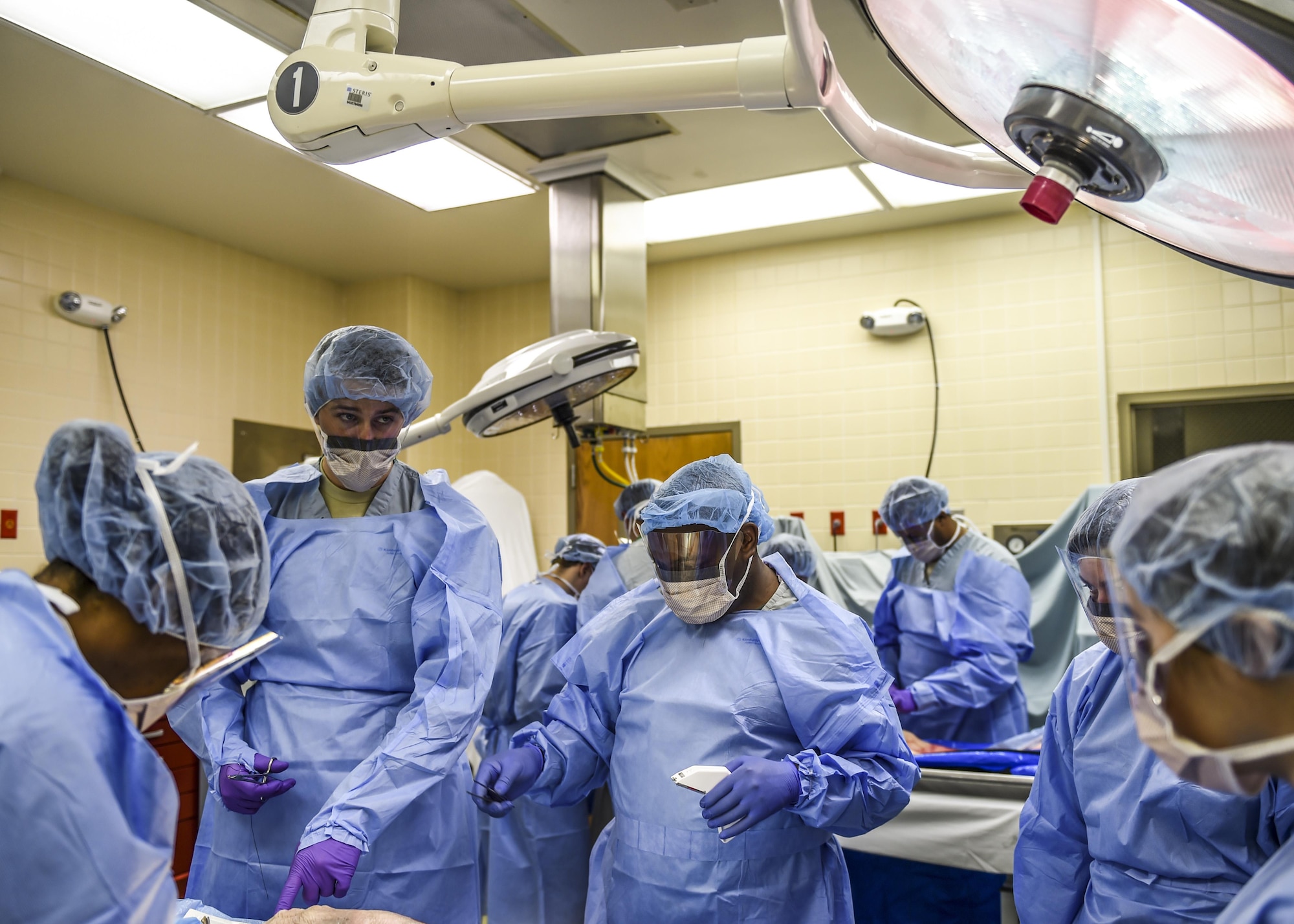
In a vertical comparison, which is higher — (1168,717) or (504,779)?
(1168,717)

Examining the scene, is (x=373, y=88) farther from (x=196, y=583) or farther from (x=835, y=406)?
(x=835, y=406)

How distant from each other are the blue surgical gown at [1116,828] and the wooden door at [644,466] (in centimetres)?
437

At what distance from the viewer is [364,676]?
2168 millimetres

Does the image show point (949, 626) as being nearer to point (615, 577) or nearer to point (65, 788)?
point (615, 577)

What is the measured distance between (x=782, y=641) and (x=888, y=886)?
1.56 meters

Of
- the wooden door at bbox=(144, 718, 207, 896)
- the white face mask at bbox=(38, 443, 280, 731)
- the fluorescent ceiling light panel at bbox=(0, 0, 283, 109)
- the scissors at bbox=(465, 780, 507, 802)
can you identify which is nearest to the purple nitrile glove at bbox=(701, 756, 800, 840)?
the scissors at bbox=(465, 780, 507, 802)

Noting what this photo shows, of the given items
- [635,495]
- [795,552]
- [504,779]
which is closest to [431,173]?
[635,495]

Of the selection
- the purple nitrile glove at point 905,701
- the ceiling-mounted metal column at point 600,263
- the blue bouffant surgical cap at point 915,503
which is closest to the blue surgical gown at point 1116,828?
the purple nitrile glove at point 905,701

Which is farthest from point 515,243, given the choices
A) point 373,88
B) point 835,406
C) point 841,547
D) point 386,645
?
point 373,88

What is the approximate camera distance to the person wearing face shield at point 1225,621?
0.93 m

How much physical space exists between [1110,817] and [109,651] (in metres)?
1.53

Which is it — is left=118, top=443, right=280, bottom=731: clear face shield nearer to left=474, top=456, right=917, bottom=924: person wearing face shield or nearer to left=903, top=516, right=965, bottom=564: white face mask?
left=474, top=456, right=917, bottom=924: person wearing face shield

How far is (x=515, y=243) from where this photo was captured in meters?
5.95

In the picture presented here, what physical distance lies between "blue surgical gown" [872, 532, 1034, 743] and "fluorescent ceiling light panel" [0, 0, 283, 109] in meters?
3.06
